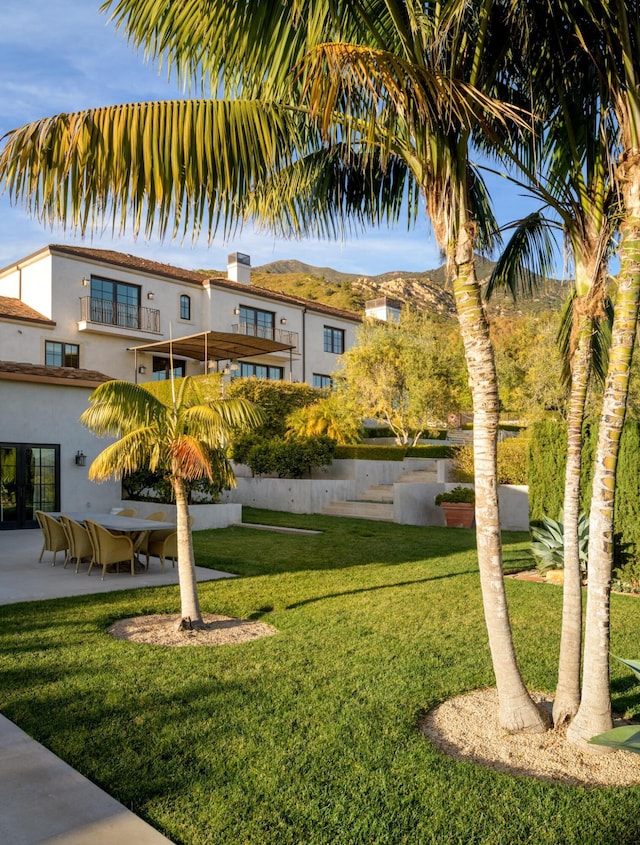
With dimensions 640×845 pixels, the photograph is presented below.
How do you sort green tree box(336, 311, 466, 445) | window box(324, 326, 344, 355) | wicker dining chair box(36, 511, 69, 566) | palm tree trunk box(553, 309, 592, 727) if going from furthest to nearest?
window box(324, 326, 344, 355), green tree box(336, 311, 466, 445), wicker dining chair box(36, 511, 69, 566), palm tree trunk box(553, 309, 592, 727)

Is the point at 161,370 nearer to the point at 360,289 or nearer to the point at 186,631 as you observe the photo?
the point at 186,631

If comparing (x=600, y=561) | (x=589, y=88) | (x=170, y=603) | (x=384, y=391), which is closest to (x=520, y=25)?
(x=589, y=88)

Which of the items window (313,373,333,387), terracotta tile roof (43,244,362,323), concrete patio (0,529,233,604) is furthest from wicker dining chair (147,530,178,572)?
window (313,373,333,387)

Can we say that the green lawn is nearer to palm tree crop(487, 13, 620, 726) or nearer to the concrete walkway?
the concrete walkway

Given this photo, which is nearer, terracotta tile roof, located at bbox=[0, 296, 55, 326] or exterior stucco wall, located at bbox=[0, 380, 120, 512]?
exterior stucco wall, located at bbox=[0, 380, 120, 512]

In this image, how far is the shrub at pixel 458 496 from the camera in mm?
18031

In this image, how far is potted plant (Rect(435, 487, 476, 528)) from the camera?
1784 cm

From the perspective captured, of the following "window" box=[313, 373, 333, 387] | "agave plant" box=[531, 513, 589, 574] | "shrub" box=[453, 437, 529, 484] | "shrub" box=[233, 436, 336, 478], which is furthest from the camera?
"window" box=[313, 373, 333, 387]

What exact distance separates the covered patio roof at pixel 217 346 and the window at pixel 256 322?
11.2 ft

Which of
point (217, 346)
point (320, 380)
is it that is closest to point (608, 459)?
point (217, 346)

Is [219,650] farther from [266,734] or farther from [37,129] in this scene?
[37,129]

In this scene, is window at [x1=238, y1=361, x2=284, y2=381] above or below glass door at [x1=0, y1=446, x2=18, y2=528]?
above

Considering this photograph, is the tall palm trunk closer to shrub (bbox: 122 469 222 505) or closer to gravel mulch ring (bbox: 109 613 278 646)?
gravel mulch ring (bbox: 109 613 278 646)

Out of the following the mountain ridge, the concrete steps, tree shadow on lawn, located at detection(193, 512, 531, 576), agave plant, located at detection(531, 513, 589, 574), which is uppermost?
the mountain ridge
